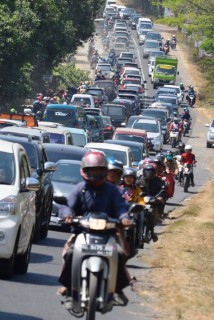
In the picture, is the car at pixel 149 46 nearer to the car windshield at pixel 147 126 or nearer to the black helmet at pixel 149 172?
the car windshield at pixel 147 126

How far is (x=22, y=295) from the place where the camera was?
1277 centimetres

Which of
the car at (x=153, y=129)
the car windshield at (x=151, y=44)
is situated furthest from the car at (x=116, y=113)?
the car windshield at (x=151, y=44)

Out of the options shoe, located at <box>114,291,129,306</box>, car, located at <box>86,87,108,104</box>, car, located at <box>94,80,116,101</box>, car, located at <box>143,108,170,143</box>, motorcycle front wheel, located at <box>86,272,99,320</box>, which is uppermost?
motorcycle front wheel, located at <box>86,272,99,320</box>

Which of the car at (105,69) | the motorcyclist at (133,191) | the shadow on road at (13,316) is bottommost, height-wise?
the car at (105,69)

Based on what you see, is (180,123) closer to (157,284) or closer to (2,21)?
(2,21)

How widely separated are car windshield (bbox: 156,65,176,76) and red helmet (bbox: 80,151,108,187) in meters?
77.5

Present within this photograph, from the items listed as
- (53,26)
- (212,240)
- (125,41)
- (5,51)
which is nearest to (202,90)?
(125,41)

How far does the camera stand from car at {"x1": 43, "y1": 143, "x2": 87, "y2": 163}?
997 inches

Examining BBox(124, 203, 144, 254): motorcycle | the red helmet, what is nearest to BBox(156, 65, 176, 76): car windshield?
BBox(124, 203, 144, 254): motorcycle

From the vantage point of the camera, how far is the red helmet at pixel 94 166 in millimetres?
10023

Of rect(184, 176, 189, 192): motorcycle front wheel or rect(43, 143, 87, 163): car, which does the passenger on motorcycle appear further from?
rect(43, 143, 87, 163): car

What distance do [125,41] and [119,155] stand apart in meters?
82.1

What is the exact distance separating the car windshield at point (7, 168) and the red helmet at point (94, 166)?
12.9 feet

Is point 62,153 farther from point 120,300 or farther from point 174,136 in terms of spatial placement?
point 174,136
